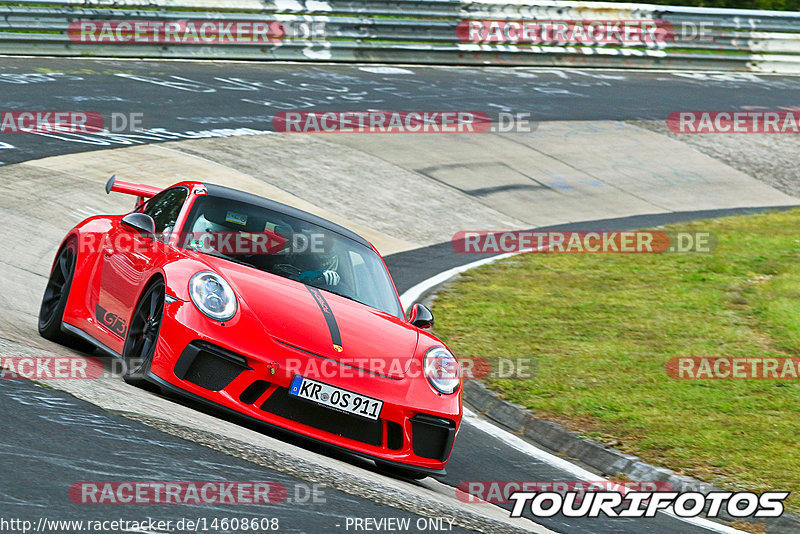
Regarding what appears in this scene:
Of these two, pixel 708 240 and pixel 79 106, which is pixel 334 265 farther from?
pixel 79 106

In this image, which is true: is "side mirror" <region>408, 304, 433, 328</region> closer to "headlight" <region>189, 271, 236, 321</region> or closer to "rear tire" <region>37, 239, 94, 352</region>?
"headlight" <region>189, 271, 236, 321</region>

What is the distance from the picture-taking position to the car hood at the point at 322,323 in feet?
19.2

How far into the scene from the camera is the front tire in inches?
235

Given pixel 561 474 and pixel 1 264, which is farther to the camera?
pixel 1 264

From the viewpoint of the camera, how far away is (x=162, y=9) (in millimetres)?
20875

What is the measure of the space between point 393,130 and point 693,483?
12.6m

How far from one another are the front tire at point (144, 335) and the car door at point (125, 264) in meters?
0.15

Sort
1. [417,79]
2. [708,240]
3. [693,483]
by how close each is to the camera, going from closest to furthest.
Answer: [693,483], [708,240], [417,79]

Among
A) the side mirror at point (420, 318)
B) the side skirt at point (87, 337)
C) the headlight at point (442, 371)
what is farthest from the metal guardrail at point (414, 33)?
the headlight at point (442, 371)

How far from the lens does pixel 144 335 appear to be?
6180 mm

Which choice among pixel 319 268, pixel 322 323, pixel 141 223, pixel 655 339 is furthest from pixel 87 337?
pixel 655 339

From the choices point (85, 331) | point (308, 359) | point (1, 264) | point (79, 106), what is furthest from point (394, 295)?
point (79, 106)

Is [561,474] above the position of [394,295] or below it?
below

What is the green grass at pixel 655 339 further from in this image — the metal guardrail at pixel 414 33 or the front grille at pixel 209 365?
the metal guardrail at pixel 414 33
